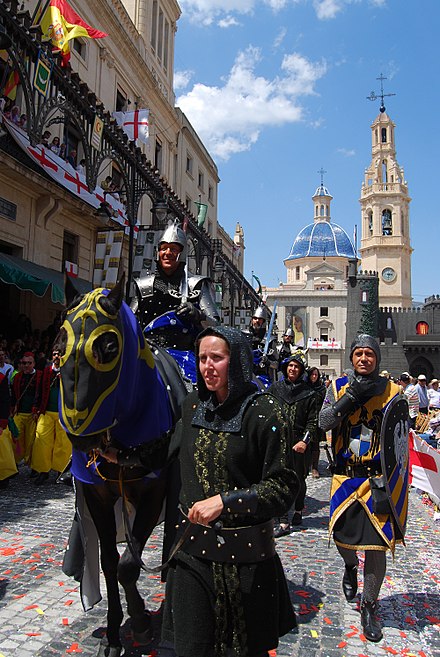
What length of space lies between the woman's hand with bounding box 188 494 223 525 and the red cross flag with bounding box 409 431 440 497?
19.5 ft

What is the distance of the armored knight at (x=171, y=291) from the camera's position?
14.2 ft

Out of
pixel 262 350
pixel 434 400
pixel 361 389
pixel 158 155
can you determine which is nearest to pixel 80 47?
pixel 158 155

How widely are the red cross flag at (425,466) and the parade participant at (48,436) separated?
533 centimetres

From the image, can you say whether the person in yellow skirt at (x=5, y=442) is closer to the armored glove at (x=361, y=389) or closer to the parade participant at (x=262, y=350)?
the parade participant at (x=262, y=350)

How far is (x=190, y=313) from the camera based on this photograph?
3.99m

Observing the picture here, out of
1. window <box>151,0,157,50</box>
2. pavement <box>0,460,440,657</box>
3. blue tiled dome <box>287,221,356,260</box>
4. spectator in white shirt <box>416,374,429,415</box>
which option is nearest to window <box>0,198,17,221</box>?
pavement <box>0,460,440,657</box>

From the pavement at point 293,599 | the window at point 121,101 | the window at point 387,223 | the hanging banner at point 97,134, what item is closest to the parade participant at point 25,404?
the pavement at point 293,599

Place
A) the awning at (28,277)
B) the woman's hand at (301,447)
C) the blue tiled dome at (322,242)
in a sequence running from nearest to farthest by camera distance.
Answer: the woman's hand at (301,447) < the awning at (28,277) < the blue tiled dome at (322,242)

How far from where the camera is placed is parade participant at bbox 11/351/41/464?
27.5ft

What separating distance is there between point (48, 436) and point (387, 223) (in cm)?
8619

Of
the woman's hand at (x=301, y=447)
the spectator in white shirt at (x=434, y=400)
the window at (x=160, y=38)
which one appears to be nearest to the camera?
the woman's hand at (x=301, y=447)

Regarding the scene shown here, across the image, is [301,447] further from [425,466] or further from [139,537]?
[139,537]

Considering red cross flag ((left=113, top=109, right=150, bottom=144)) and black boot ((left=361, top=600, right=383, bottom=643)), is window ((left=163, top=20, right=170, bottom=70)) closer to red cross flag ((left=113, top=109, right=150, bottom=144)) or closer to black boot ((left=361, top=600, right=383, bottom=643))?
red cross flag ((left=113, top=109, right=150, bottom=144))

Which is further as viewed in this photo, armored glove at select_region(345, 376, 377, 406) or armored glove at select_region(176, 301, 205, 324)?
armored glove at select_region(176, 301, 205, 324)
